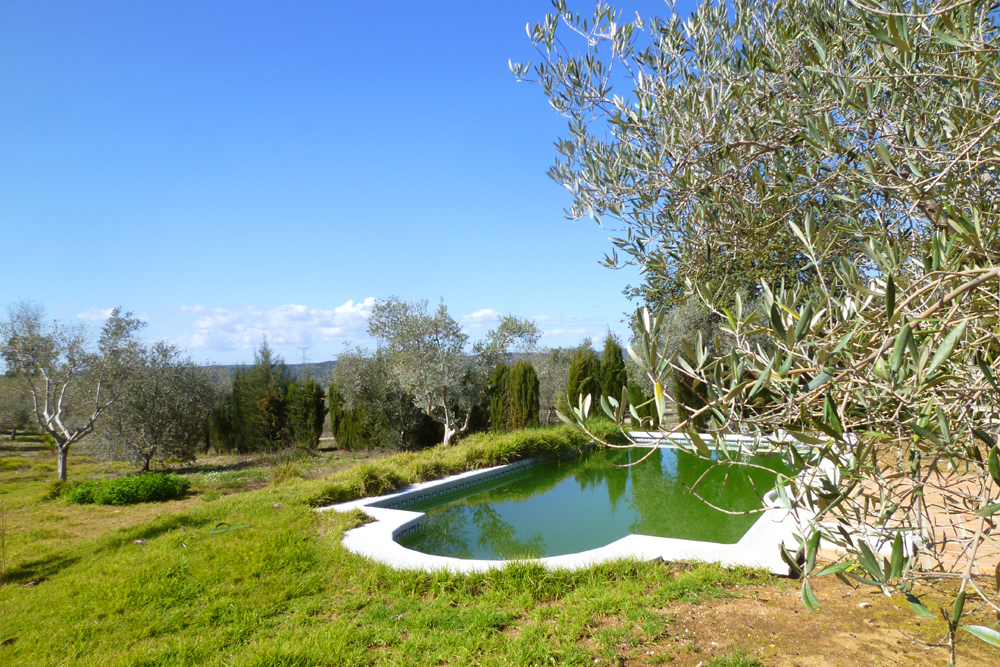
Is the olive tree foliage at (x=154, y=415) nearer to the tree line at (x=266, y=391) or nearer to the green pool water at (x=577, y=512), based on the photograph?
the tree line at (x=266, y=391)

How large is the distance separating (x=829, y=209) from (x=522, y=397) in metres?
12.5

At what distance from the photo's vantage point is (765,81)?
2854mm

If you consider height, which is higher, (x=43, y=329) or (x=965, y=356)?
(x=43, y=329)

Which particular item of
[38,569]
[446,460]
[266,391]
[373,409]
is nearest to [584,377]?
[373,409]

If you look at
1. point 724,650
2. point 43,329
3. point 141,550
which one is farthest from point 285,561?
point 43,329

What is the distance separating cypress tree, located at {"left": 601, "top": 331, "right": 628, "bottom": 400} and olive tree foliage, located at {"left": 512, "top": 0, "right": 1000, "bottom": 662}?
12.6 meters

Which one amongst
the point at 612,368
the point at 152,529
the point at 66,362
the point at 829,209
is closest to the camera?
Result: the point at 829,209

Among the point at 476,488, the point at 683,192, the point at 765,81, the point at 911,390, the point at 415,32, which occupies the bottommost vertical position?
the point at 476,488

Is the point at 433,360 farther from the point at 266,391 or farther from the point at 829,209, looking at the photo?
the point at 829,209

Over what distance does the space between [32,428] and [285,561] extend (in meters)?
22.0

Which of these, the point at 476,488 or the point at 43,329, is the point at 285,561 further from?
the point at 43,329

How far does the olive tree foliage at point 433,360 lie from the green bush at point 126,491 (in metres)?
5.99

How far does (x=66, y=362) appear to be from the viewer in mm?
11250

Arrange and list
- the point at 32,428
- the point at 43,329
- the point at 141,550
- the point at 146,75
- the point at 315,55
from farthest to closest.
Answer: the point at 32,428
the point at 43,329
the point at 146,75
the point at 315,55
the point at 141,550
